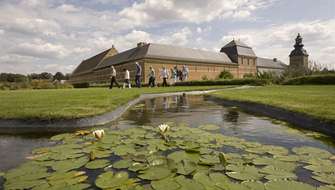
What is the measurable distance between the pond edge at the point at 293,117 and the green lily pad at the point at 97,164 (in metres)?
4.26

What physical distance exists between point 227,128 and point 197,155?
2228mm

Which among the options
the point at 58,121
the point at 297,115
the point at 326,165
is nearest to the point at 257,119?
the point at 297,115

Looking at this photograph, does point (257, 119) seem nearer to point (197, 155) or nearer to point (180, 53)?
point (197, 155)

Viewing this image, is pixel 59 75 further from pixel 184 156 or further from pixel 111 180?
pixel 111 180

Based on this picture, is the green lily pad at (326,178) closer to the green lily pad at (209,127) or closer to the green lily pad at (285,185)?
the green lily pad at (285,185)

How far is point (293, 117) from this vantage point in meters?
5.96

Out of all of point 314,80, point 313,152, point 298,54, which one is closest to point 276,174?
point 313,152

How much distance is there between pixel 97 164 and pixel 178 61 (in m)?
49.1

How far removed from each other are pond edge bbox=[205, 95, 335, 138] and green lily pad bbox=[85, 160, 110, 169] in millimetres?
4258

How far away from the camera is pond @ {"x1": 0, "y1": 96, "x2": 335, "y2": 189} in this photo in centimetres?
244

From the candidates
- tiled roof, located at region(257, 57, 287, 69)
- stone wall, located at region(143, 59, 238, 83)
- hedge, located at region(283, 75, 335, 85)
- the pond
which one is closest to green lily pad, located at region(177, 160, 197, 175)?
the pond

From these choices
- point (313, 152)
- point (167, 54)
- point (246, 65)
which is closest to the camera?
point (313, 152)

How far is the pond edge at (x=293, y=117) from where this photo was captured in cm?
477

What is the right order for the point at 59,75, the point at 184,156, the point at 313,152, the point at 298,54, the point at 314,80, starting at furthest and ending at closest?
the point at 59,75
the point at 298,54
the point at 314,80
the point at 313,152
the point at 184,156
